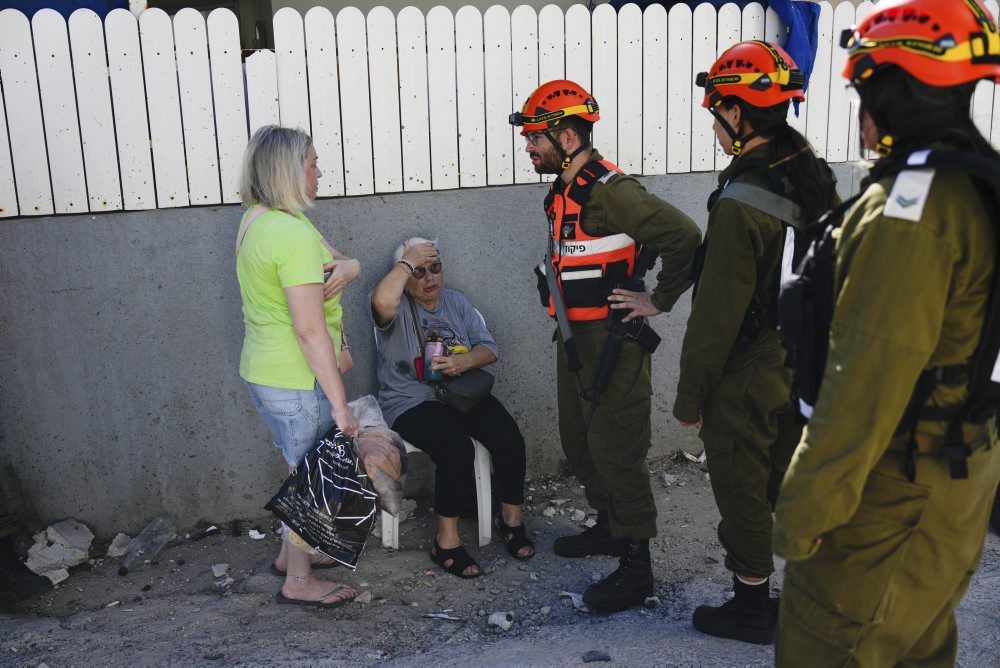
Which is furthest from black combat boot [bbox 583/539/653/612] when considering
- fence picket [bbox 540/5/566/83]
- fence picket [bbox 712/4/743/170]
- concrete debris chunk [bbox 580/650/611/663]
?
fence picket [bbox 712/4/743/170]

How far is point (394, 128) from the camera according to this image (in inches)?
171

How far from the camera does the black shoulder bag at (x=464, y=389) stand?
4102 millimetres

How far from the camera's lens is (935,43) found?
1.77 m

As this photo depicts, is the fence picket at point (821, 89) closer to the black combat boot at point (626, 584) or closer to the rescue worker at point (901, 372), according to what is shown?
the black combat boot at point (626, 584)

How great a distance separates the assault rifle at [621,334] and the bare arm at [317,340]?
104cm

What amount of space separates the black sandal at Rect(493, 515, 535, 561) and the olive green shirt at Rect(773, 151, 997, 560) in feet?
8.06

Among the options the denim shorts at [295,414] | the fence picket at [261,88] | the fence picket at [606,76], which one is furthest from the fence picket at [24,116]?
the fence picket at [606,76]

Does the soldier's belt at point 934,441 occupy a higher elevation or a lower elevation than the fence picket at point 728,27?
lower

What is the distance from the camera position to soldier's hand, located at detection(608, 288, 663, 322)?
141 inches

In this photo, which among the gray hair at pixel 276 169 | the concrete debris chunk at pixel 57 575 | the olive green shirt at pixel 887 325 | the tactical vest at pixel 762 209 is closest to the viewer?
the olive green shirt at pixel 887 325

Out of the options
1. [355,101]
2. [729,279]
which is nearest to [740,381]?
[729,279]

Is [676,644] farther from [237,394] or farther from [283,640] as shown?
[237,394]

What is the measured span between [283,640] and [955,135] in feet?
9.52

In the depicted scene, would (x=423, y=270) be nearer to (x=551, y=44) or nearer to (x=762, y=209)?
(x=551, y=44)
